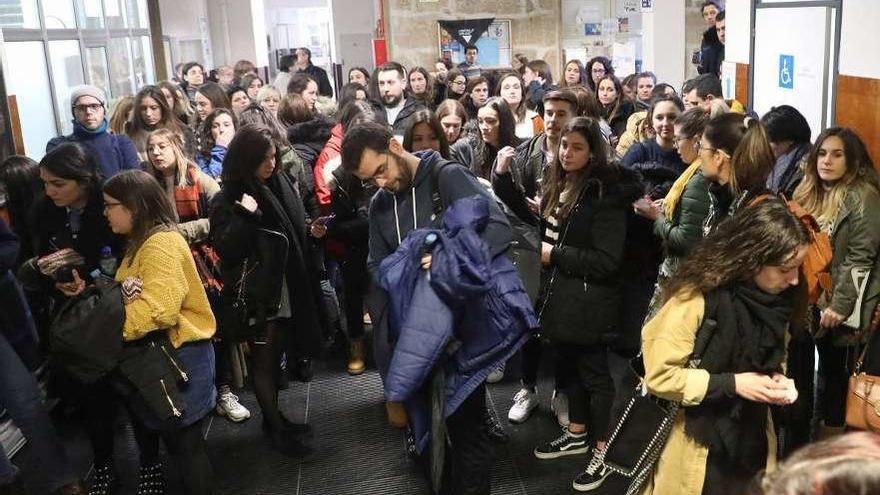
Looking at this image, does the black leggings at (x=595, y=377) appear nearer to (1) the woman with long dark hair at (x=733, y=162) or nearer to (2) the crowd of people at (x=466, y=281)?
(2) the crowd of people at (x=466, y=281)

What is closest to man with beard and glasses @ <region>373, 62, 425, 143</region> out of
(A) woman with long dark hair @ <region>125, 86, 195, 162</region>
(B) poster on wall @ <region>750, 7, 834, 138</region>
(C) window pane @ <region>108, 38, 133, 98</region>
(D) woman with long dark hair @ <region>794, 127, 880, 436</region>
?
(A) woman with long dark hair @ <region>125, 86, 195, 162</region>

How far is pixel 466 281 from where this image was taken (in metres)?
2.56

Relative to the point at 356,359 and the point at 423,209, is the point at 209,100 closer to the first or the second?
the point at 356,359

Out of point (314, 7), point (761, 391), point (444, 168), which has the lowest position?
point (761, 391)

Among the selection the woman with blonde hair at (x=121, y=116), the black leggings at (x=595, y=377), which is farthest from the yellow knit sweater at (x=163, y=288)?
the woman with blonde hair at (x=121, y=116)

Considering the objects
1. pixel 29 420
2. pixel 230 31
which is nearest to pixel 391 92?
pixel 29 420

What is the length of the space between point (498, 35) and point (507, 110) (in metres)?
6.94

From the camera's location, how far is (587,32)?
450 inches

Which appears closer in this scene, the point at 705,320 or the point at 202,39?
the point at 705,320

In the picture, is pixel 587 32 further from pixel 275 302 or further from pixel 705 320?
pixel 705 320

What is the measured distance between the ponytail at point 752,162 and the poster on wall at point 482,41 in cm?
832

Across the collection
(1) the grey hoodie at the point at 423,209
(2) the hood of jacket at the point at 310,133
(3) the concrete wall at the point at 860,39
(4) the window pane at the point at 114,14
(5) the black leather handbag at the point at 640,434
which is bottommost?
(5) the black leather handbag at the point at 640,434

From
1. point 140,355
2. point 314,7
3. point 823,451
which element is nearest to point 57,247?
point 140,355

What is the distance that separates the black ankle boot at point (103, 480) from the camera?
3521mm
